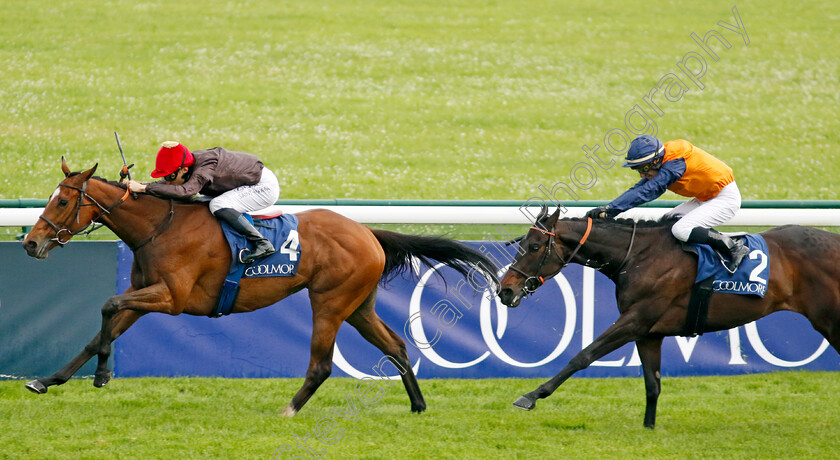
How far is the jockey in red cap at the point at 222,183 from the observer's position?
17.6 feet

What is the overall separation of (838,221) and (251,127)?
9.04 metres

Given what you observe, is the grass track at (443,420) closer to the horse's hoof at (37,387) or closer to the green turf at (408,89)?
the horse's hoof at (37,387)

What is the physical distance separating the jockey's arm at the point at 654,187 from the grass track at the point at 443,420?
A: 139 centimetres

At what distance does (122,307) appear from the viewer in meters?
5.10

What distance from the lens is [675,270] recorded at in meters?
5.43

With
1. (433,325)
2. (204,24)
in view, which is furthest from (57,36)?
(433,325)

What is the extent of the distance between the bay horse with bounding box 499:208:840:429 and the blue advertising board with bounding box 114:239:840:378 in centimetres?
136

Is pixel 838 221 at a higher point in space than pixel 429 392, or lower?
higher

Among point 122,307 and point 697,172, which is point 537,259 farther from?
point 122,307

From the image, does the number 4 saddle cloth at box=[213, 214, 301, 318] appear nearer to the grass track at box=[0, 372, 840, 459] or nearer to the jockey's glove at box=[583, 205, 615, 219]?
the grass track at box=[0, 372, 840, 459]

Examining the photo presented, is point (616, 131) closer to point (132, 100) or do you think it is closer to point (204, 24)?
point (132, 100)

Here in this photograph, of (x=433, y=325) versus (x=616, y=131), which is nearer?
(x=433, y=325)

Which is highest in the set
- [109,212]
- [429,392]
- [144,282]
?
[109,212]

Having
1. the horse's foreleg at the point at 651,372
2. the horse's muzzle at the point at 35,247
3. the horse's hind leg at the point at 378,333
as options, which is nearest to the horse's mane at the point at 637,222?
the horse's foreleg at the point at 651,372
